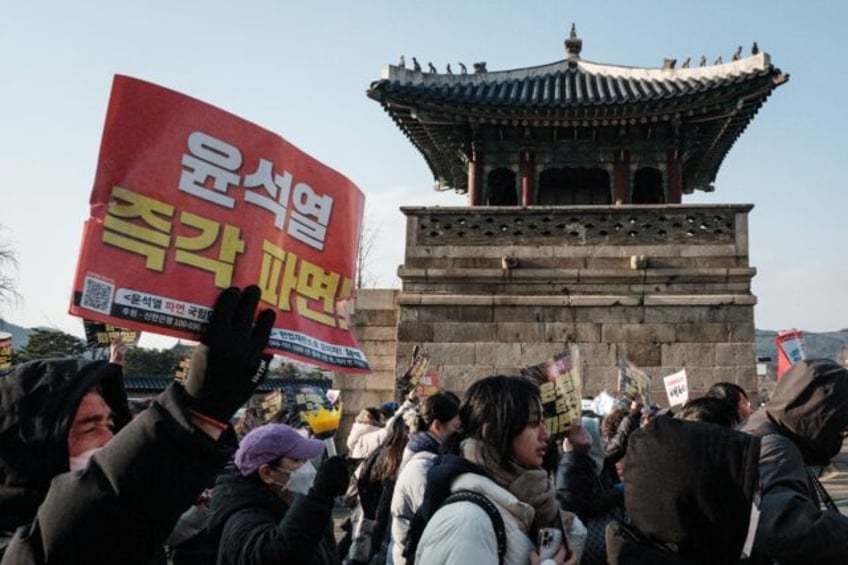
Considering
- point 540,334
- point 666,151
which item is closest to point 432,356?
point 540,334

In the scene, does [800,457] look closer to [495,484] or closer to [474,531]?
[495,484]

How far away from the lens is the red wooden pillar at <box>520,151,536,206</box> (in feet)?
45.4

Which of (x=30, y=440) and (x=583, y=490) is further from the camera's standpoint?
(x=583, y=490)

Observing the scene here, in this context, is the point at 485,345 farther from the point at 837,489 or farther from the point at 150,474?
the point at 150,474

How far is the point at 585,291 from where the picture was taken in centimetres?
1228

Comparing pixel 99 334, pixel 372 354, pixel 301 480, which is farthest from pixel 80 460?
pixel 372 354

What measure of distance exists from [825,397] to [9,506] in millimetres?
2608

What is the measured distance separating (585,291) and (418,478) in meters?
9.07

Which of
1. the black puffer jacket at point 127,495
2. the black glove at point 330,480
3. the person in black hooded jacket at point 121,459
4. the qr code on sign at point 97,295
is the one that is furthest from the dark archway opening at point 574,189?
the black puffer jacket at point 127,495

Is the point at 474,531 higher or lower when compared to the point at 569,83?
lower

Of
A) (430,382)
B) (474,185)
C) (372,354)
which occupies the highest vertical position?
(474,185)

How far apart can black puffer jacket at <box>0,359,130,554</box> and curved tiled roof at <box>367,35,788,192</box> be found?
12216mm

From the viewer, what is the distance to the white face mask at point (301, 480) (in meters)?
3.00

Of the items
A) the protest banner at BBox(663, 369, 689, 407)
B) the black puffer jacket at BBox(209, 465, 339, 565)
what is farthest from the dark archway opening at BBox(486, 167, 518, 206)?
the black puffer jacket at BBox(209, 465, 339, 565)
